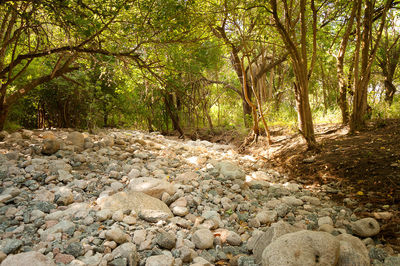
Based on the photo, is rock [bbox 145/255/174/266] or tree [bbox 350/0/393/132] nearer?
rock [bbox 145/255/174/266]

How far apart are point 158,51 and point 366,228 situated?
404 cm

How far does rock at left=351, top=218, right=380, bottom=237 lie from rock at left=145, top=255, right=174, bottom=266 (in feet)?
5.97

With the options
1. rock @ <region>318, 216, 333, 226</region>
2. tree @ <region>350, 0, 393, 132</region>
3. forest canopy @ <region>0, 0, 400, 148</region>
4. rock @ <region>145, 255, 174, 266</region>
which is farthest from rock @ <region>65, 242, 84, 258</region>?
tree @ <region>350, 0, 393, 132</region>

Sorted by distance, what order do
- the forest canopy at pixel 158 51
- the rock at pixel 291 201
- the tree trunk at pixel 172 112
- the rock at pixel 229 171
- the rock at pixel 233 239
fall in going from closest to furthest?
the rock at pixel 233 239 → the rock at pixel 291 201 → the forest canopy at pixel 158 51 → the rock at pixel 229 171 → the tree trunk at pixel 172 112

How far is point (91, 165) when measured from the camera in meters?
3.75

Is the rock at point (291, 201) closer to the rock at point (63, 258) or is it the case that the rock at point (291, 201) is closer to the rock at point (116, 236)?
the rock at point (116, 236)

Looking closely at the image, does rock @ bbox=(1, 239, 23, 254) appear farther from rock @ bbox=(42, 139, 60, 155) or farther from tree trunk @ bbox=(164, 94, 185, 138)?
tree trunk @ bbox=(164, 94, 185, 138)

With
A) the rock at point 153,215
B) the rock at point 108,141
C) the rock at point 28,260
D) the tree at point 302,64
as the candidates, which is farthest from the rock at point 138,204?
the tree at point 302,64

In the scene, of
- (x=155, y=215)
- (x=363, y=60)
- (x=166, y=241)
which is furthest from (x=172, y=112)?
(x=166, y=241)

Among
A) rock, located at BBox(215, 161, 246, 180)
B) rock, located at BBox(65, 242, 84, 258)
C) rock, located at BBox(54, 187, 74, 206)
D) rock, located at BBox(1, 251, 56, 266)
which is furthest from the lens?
rock, located at BBox(215, 161, 246, 180)

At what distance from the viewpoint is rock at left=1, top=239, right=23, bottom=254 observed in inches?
67.3

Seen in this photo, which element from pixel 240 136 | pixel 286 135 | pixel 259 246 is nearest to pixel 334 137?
pixel 286 135

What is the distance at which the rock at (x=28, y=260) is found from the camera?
1.54m

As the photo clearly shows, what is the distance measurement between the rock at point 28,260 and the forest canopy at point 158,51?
2.28 meters
